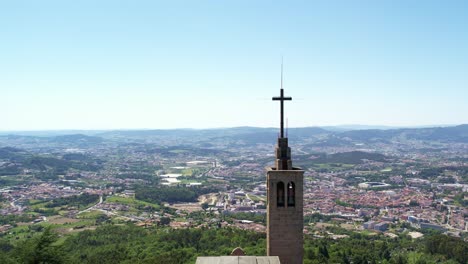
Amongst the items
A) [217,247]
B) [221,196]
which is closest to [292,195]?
[217,247]

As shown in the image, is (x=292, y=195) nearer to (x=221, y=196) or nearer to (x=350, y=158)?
(x=221, y=196)

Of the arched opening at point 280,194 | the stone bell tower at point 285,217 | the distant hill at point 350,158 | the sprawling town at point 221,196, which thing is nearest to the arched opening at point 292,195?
the stone bell tower at point 285,217

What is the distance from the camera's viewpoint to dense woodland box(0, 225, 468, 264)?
122ft

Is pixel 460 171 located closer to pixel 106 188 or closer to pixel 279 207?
pixel 106 188

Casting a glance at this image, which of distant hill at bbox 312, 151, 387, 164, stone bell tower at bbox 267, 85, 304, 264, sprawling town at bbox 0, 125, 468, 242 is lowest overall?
sprawling town at bbox 0, 125, 468, 242

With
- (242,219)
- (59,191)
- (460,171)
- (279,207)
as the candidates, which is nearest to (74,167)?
(59,191)

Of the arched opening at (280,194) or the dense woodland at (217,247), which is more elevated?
the arched opening at (280,194)

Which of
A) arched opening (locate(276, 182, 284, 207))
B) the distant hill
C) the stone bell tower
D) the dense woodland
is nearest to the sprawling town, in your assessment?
the distant hill

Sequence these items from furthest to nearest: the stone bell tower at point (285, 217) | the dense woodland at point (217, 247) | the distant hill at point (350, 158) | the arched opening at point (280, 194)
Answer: the distant hill at point (350, 158) < the dense woodland at point (217, 247) < the arched opening at point (280, 194) < the stone bell tower at point (285, 217)

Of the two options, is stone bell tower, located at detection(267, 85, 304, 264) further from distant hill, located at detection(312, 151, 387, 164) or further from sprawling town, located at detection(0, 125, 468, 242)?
distant hill, located at detection(312, 151, 387, 164)

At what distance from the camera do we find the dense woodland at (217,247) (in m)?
37.2

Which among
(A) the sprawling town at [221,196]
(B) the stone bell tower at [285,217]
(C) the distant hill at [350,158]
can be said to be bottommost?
(A) the sprawling town at [221,196]

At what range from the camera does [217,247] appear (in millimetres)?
42625

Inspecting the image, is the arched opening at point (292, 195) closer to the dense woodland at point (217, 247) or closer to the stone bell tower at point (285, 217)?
the stone bell tower at point (285, 217)
